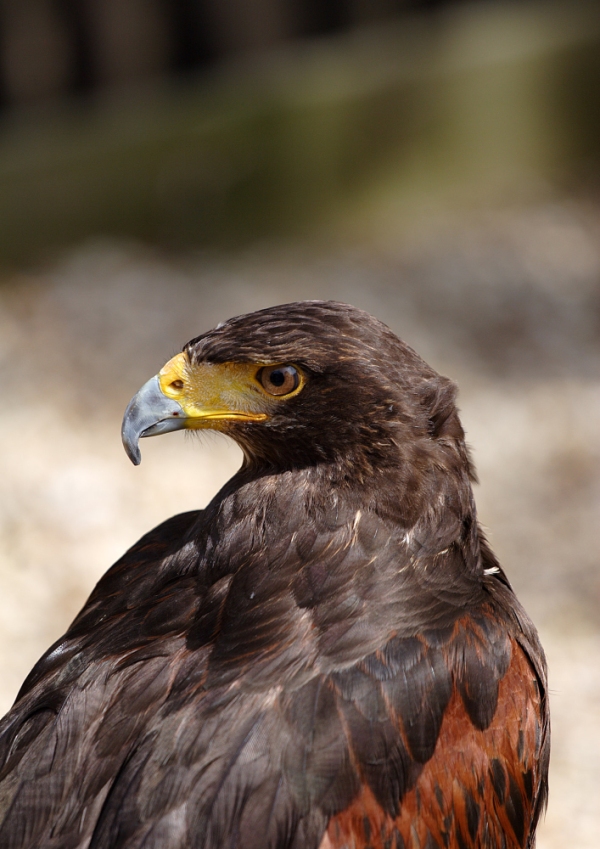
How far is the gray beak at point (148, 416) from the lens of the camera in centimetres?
231

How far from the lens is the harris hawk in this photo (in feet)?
6.62

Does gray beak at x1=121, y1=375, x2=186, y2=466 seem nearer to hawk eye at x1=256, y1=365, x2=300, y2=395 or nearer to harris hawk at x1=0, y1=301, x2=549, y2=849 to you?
harris hawk at x1=0, y1=301, x2=549, y2=849

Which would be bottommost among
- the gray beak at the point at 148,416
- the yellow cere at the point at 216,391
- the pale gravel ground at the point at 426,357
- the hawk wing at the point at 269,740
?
the hawk wing at the point at 269,740

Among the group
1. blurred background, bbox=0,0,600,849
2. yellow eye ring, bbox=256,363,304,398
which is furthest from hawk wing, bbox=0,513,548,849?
blurred background, bbox=0,0,600,849

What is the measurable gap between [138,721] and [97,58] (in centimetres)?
555

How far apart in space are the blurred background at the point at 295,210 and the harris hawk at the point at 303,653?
300 cm

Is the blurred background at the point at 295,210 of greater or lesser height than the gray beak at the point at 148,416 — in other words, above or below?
above

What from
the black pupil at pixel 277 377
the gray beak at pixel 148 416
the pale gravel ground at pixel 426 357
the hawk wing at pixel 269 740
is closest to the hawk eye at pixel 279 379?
the black pupil at pixel 277 377

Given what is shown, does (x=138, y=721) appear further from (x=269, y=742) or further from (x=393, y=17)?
(x=393, y=17)

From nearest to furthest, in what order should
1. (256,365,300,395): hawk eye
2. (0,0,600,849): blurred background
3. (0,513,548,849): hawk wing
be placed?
1. (0,513,548,849): hawk wing
2. (256,365,300,395): hawk eye
3. (0,0,600,849): blurred background

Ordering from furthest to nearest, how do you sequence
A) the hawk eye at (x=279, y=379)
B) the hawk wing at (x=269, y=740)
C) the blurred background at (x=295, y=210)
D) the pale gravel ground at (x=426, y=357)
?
the blurred background at (x=295, y=210) < the pale gravel ground at (x=426, y=357) < the hawk eye at (x=279, y=379) < the hawk wing at (x=269, y=740)

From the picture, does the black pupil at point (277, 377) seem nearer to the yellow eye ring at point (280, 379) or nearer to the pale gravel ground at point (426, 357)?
the yellow eye ring at point (280, 379)

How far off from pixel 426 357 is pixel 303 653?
4.25 m

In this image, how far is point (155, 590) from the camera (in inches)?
94.6
